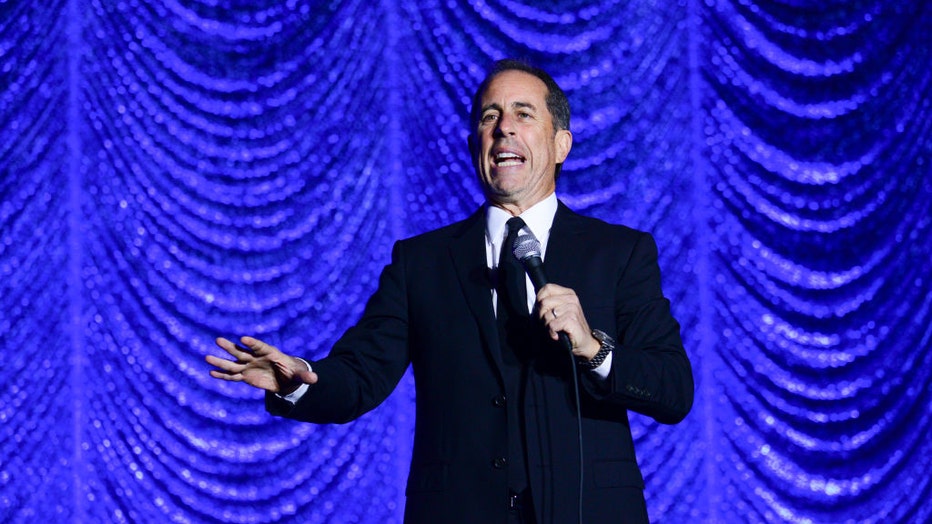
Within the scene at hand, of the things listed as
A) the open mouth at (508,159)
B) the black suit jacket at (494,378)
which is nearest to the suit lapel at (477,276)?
the black suit jacket at (494,378)

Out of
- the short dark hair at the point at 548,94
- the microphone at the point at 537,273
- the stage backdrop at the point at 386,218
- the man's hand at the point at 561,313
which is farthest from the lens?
the stage backdrop at the point at 386,218

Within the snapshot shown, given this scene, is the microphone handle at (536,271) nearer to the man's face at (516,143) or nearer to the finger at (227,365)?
the man's face at (516,143)

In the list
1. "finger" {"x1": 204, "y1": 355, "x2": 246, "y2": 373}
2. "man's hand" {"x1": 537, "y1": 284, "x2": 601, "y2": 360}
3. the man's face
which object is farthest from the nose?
"finger" {"x1": 204, "y1": 355, "x2": 246, "y2": 373}

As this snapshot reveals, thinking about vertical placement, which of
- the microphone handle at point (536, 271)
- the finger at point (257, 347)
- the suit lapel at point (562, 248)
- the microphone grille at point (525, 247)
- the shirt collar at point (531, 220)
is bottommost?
the finger at point (257, 347)

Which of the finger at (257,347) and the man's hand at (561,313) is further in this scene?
the finger at (257,347)

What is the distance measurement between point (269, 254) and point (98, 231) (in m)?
0.64

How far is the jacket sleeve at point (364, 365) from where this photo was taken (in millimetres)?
1900

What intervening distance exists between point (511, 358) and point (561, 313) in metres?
0.30

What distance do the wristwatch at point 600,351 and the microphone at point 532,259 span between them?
0.05 metres

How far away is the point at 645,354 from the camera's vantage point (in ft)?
6.12

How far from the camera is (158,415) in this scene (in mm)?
4379

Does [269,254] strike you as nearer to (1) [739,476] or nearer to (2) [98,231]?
(2) [98,231]

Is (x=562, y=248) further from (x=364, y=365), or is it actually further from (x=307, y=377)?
(x=307, y=377)

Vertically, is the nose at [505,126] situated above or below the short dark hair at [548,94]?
below
